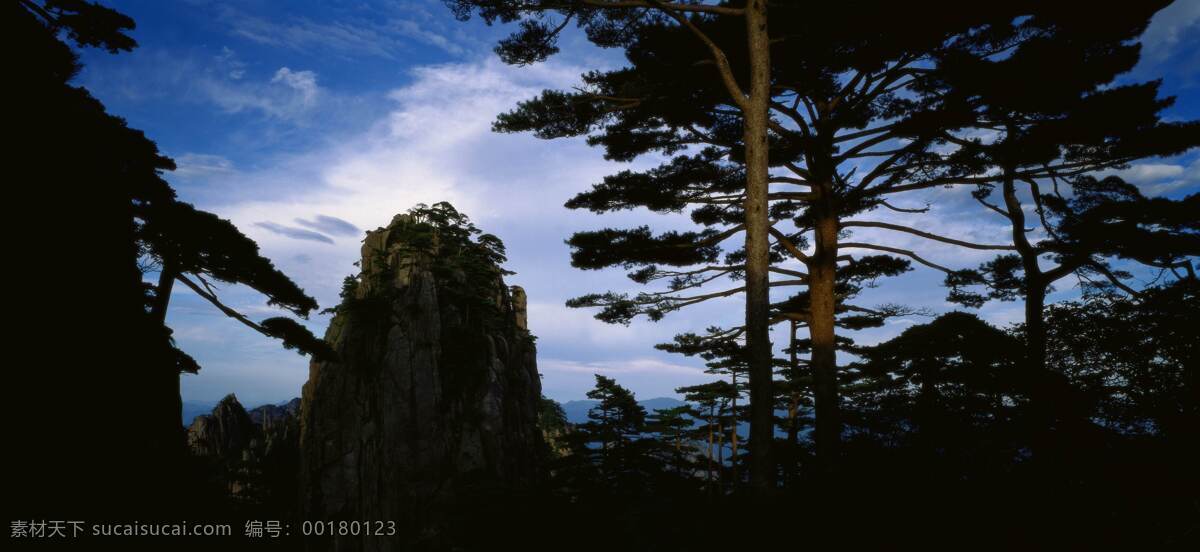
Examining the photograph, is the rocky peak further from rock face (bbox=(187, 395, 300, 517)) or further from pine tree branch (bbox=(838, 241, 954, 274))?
pine tree branch (bbox=(838, 241, 954, 274))

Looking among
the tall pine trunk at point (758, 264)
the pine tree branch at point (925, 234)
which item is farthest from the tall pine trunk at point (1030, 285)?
the tall pine trunk at point (758, 264)

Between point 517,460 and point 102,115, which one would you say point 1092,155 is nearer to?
point 102,115

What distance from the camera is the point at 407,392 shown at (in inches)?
717

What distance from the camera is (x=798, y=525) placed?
12.7 feet

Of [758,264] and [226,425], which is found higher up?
[758,264]

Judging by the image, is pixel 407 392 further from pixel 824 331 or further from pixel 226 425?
pixel 226 425

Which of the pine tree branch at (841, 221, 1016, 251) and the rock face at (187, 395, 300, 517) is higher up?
the pine tree branch at (841, 221, 1016, 251)

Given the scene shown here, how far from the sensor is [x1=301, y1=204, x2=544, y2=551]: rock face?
58.7 ft

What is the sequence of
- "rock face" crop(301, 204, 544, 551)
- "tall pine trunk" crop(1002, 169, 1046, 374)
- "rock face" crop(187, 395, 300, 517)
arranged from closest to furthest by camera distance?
"tall pine trunk" crop(1002, 169, 1046, 374) → "rock face" crop(187, 395, 300, 517) → "rock face" crop(301, 204, 544, 551)

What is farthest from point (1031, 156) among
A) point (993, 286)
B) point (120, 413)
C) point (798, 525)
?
point (120, 413)

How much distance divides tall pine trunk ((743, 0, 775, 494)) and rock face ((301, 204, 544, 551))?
38.7 feet

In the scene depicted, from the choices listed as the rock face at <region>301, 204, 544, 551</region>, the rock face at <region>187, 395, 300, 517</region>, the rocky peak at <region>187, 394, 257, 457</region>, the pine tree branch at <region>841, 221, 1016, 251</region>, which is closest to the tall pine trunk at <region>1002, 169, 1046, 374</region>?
the pine tree branch at <region>841, 221, 1016, 251</region>

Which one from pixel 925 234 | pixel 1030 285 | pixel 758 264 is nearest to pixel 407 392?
pixel 758 264

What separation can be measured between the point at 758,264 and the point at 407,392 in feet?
49.5
